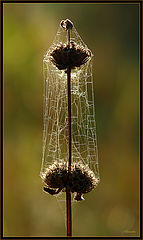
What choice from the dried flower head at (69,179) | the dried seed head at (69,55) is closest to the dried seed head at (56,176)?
the dried flower head at (69,179)

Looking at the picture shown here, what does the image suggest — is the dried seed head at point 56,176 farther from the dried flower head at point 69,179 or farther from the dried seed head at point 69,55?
the dried seed head at point 69,55

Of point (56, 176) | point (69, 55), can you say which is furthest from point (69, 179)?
point (69, 55)

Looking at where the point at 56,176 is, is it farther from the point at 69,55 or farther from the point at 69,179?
the point at 69,55

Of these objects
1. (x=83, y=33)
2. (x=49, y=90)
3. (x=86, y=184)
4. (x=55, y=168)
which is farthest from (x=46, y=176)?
(x=83, y=33)

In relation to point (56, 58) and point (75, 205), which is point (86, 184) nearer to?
point (56, 58)

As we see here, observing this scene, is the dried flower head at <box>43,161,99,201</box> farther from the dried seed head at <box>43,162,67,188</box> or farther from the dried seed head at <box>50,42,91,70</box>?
the dried seed head at <box>50,42,91,70</box>
